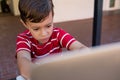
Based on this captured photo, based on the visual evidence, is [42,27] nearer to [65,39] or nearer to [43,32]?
[43,32]

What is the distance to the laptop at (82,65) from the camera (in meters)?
0.43

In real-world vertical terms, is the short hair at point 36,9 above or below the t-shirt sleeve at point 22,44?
above

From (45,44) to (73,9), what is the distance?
410cm

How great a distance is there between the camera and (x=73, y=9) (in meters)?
5.13

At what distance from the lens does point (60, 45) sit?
1165 millimetres

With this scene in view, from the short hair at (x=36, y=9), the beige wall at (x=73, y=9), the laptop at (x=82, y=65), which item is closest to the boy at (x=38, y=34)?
the short hair at (x=36, y=9)

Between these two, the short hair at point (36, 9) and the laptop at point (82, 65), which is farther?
the short hair at point (36, 9)

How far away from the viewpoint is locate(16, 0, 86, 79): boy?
3.00 ft

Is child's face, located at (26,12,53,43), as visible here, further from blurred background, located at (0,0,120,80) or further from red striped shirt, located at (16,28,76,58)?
blurred background, located at (0,0,120,80)

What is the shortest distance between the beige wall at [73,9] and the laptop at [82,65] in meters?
4.46

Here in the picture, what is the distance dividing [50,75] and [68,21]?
4620 millimetres

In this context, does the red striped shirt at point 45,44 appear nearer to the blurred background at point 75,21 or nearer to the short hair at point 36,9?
the short hair at point 36,9

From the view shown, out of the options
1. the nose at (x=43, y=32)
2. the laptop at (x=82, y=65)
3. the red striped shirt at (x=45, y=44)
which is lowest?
the red striped shirt at (x=45, y=44)

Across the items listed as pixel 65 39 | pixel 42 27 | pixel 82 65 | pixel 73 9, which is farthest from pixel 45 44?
pixel 73 9
